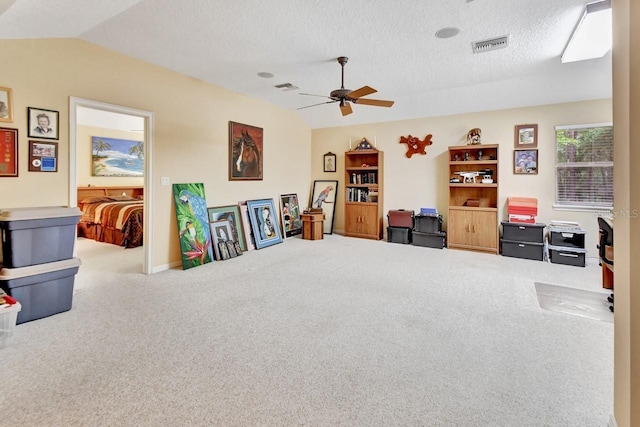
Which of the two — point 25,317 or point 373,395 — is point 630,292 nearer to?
point 373,395

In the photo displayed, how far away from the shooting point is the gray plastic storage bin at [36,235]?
275cm

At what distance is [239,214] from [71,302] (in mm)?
2907

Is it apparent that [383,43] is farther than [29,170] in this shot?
Yes

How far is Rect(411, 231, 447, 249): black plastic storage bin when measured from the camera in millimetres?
6016

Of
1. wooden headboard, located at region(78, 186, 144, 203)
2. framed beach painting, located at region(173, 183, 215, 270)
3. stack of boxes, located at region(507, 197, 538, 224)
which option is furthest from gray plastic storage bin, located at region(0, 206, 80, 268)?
stack of boxes, located at region(507, 197, 538, 224)

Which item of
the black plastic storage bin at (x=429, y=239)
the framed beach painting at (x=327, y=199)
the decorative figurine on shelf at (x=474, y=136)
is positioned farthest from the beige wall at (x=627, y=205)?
the framed beach painting at (x=327, y=199)

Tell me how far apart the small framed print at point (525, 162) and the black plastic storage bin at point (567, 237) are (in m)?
1.12

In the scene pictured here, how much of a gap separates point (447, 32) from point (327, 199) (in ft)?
15.3

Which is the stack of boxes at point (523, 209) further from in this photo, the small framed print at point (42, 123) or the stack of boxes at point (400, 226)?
the small framed print at point (42, 123)

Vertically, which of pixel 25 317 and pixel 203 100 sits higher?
pixel 203 100

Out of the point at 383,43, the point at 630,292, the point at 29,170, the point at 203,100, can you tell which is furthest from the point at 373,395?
the point at 203,100

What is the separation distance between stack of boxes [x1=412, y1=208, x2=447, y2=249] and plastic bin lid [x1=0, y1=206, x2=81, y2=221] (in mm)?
5358

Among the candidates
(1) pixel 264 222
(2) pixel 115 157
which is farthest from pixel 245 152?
(2) pixel 115 157

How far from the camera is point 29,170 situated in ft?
10.4
